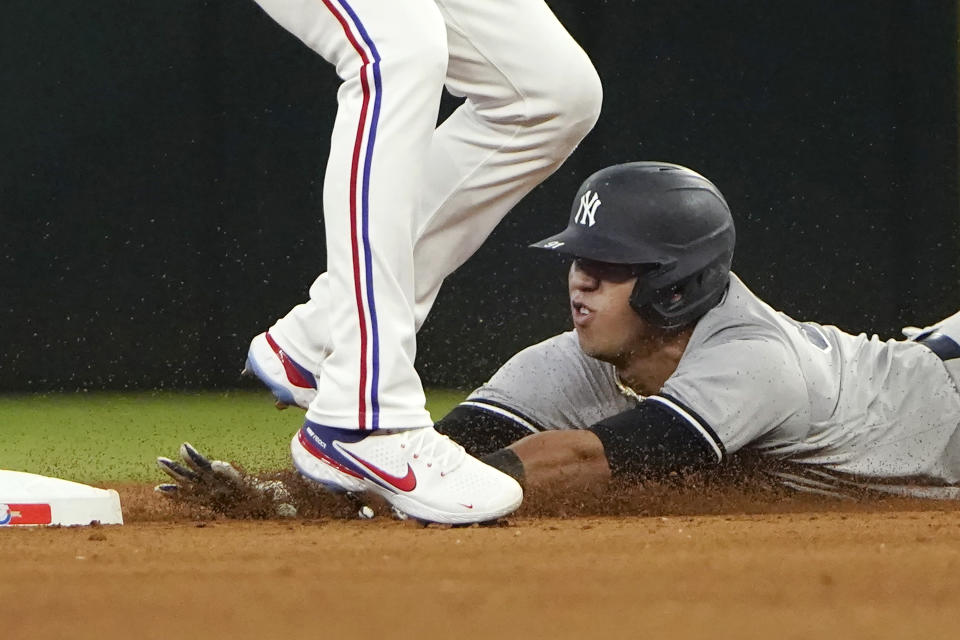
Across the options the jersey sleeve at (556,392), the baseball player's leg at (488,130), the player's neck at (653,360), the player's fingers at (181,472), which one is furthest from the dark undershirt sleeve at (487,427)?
the player's fingers at (181,472)

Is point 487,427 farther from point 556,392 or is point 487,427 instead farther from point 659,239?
point 659,239

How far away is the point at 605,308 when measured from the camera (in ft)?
10.1

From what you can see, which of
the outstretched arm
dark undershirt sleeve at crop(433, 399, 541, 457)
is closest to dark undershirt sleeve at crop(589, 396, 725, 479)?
the outstretched arm

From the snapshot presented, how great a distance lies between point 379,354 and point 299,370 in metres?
0.44

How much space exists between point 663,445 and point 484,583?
1077mm

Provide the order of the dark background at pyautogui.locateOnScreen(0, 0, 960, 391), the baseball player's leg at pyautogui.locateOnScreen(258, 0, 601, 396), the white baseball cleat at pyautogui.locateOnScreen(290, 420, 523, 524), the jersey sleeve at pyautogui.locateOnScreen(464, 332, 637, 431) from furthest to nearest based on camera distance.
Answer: the dark background at pyautogui.locateOnScreen(0, 0, 960, 391), the jersey sleeve at pyautogui.locateOnScreen(464, 332, 637, 431), the baseball player's leg at pyautogui.locateOnScreen(258, 0, 601, 396), the white baseball cleat at pyautogui.locateOnScreen(290, 420, 523, 524)

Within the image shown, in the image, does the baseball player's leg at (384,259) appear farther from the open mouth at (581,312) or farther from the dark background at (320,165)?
the dark background at (320,165)

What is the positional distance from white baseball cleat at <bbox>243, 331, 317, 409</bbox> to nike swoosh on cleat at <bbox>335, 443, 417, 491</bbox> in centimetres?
36

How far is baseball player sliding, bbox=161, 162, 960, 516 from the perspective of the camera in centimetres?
284

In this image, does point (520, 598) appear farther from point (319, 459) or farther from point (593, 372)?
point (593, 372)

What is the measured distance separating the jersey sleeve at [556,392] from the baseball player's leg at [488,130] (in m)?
0.64

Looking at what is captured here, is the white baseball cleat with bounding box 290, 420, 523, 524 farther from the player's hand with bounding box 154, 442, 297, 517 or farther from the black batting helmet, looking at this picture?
the black batting helmet

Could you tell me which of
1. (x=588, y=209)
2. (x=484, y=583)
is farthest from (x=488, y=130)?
(x=484, y=583)

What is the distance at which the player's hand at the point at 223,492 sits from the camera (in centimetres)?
261
